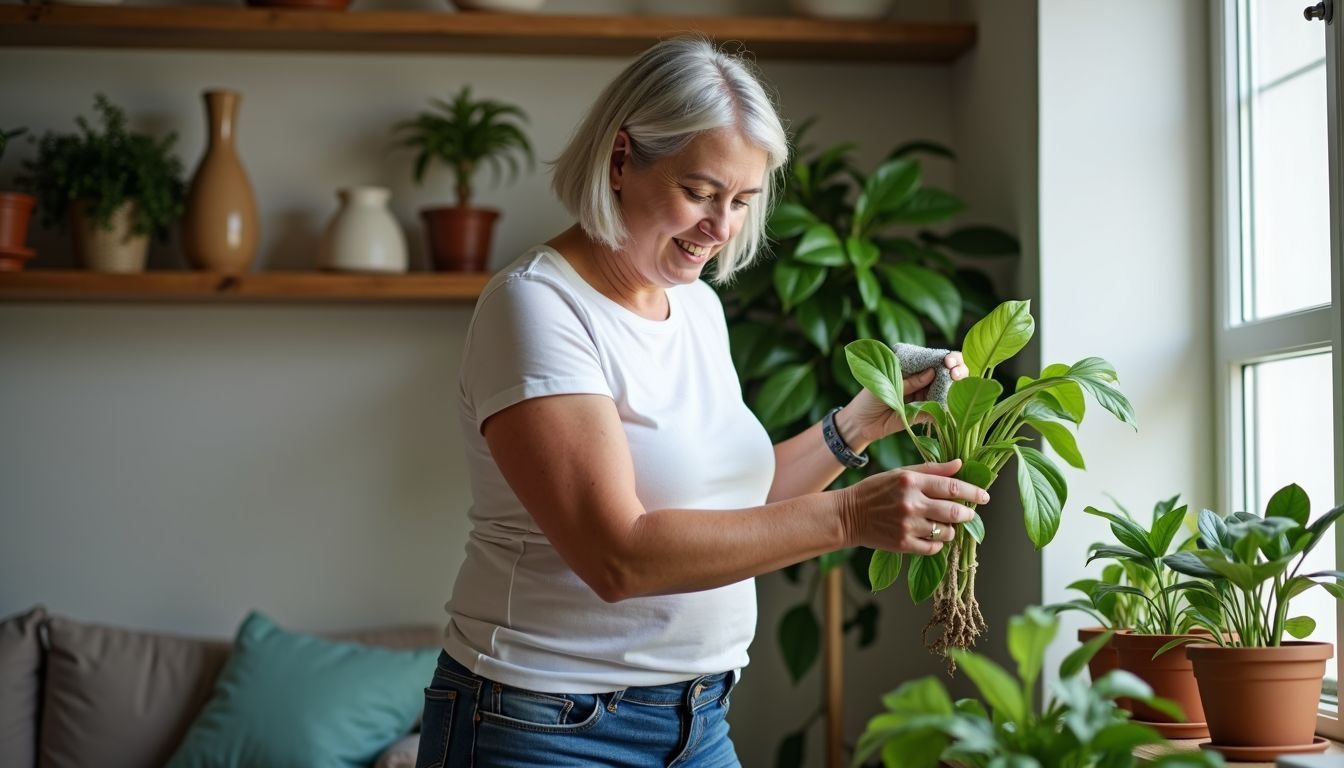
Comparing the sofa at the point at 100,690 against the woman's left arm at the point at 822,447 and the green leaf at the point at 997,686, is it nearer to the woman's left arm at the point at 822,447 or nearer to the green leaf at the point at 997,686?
the woman's left arm at the point at 822,447

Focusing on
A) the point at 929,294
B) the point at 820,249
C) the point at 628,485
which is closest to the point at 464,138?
the point at 820,249

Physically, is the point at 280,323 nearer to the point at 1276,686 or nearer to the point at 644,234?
the point at 644,234

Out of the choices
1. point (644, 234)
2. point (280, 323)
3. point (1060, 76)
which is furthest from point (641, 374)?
point (280, 323)

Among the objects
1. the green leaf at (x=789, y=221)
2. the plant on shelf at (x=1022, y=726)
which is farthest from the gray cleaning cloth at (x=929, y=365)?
the green leaf at (x=789, y=221)

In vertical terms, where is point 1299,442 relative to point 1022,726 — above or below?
above

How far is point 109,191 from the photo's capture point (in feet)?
9.46

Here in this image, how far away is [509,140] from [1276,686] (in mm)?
2197

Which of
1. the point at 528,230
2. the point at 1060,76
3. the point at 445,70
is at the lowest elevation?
the point at 528,230

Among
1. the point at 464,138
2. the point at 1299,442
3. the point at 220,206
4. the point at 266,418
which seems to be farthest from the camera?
the point at 266,418

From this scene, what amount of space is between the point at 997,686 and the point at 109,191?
252 centimetres

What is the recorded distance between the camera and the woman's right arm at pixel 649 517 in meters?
1.36

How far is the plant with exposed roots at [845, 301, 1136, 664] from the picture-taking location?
1.56m

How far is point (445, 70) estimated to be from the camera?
3.25m

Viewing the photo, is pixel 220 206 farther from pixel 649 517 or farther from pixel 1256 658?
pixel 1256 658
